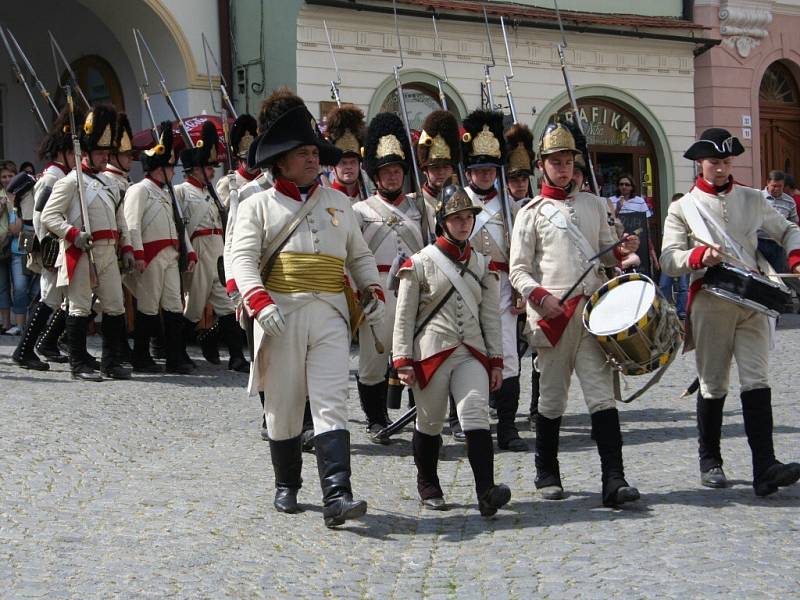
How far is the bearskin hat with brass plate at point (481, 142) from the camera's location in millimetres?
9172

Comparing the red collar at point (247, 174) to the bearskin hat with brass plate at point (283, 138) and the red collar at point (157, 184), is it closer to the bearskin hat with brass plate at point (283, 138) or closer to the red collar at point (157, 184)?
the red collar at point (157, 184)

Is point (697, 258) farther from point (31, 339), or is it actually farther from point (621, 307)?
point (31, 339)

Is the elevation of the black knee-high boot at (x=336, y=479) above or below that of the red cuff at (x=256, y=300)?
below

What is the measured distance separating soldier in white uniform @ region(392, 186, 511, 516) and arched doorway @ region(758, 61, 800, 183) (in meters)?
18.4

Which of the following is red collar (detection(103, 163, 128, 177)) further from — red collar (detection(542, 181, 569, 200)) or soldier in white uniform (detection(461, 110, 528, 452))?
red collar (detection(542, 181, 569, 200))

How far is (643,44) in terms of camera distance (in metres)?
22.7

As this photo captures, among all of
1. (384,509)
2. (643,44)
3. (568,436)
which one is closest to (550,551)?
(384,509)

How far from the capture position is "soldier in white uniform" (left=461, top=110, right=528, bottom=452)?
9.09 meters

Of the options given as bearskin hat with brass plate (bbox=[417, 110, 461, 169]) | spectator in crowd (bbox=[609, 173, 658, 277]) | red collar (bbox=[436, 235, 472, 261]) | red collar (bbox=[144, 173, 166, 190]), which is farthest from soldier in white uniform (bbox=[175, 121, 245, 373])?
red collar (bbox=[436, 235, 472, 261])

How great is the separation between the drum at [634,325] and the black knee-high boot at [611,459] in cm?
25

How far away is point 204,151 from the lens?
12.4m

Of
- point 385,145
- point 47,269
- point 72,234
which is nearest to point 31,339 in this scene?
point 47,269

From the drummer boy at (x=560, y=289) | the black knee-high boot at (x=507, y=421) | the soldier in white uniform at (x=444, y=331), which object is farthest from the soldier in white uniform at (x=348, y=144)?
the soldier in white uniform at (x=444, y=331)

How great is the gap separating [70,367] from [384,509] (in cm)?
550
